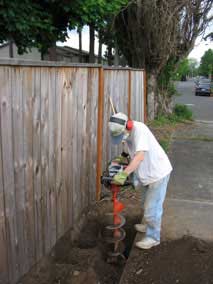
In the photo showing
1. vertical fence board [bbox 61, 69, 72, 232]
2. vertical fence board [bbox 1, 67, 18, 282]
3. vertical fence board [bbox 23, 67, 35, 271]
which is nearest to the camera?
vertical fence board [bbox 1, 67, 18, 282]

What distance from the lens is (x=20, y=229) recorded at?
294cm

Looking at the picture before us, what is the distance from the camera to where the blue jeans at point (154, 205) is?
12.5ft

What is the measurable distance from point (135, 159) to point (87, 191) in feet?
4.52

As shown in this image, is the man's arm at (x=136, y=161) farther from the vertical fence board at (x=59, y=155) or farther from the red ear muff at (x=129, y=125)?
the vertical fence board at (x=59, y=155)

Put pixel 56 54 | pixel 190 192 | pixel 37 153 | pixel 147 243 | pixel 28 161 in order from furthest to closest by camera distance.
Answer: pixel 56 54 → pixel 190 192 → pixel 147 243 → pixel 37 153 → pixel 28 161

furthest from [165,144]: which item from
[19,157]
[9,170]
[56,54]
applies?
[56,54]

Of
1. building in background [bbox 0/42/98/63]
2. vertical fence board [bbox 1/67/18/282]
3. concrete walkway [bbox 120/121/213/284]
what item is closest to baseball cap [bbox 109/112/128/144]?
vertical fence board [bbox 1/67/18/282]

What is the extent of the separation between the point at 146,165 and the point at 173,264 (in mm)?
972

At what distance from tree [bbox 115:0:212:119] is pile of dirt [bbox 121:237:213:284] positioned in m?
8.39

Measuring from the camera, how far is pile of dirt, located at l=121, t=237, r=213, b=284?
3373 mm

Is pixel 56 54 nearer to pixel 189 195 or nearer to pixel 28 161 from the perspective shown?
pixel 189 195

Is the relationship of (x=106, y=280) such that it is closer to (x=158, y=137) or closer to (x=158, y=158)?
(x=158, y=158)

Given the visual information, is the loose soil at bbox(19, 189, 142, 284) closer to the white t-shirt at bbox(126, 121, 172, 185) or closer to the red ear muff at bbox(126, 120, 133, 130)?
the white t-shirt at bbox(126, 121, 172, 185)

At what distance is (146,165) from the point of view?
377 centimetres
